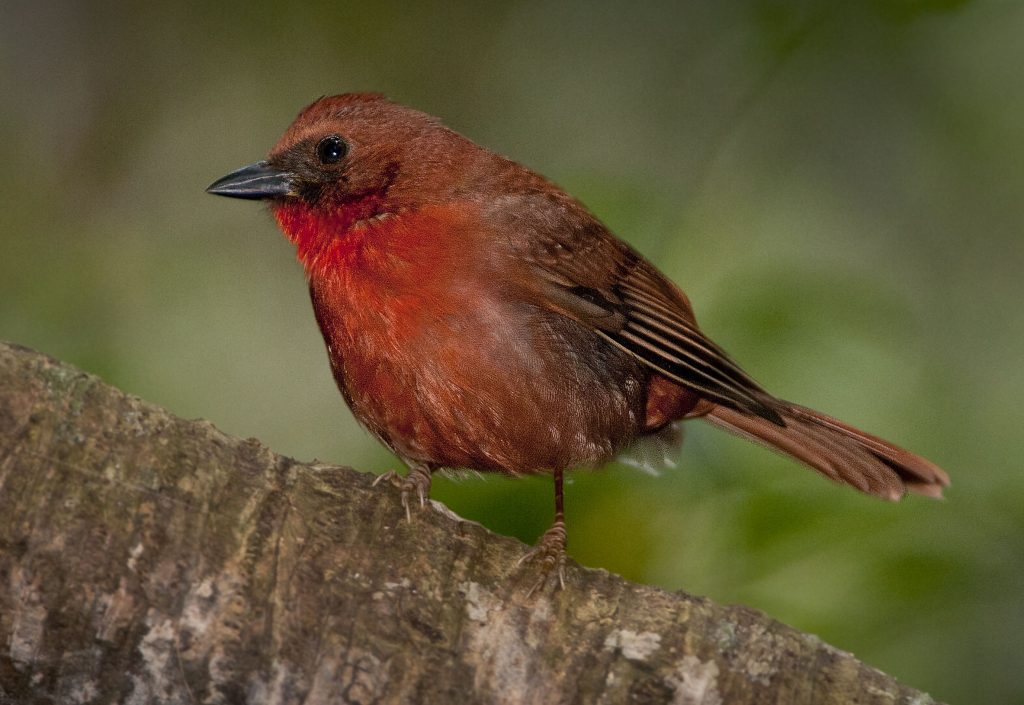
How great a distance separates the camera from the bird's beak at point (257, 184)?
420cm

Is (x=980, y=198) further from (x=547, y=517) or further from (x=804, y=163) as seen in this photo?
(x=547, y=517)

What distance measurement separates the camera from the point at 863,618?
12.7 ft

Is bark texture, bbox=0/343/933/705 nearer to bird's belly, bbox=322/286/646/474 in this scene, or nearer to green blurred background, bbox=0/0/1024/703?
bird's belly, bbox=322/286/646/474

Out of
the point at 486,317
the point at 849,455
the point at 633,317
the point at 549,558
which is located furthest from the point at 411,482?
the point at 849,455

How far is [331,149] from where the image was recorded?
426 cm

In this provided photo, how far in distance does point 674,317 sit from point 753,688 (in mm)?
1964

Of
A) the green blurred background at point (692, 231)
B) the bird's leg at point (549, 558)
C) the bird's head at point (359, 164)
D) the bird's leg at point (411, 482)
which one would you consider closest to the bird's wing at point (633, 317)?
the green blurred background at point (692, 231)

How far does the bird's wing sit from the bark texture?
150 centimetres

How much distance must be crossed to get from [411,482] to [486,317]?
29.1 inches

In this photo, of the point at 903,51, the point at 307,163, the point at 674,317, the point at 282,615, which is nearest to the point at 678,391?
the point at 674,317

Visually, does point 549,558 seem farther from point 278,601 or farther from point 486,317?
point 486,317

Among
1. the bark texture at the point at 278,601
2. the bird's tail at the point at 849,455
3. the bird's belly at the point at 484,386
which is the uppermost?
the bird's tail at the point at 849,455

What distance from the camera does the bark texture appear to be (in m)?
2.14

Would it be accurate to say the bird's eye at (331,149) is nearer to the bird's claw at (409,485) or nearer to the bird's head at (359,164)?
the bird's head at (359,164)
